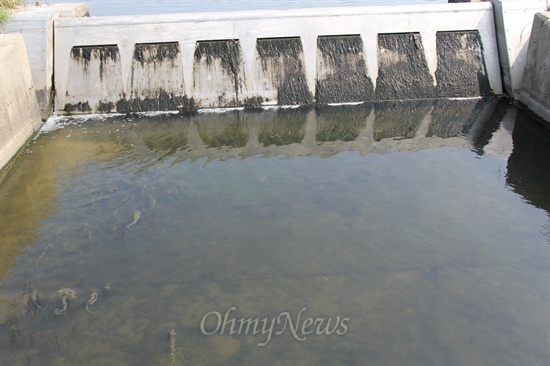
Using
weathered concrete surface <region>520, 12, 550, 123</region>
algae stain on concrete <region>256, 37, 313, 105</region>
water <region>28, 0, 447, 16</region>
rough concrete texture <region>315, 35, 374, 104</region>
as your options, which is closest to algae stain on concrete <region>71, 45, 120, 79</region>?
algae stain on concrete <region>256, 37, 313, 105</region>

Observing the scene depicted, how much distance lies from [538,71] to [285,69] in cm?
352

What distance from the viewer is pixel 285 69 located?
786 cm

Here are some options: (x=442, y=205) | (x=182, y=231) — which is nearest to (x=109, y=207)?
(x=182, y=231)

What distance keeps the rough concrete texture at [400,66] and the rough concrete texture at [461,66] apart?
292 millimetres

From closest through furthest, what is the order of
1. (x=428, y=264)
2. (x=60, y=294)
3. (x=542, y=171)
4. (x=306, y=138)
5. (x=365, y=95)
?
(x=60, y=294), (x=428, y=264), (x=542, y=171), (x=306, y=138), (x=365, y=95)

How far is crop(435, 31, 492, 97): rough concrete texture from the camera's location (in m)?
8.09

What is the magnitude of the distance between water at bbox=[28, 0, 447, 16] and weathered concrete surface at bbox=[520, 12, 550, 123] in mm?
6441

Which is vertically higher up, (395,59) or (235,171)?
(395,59)

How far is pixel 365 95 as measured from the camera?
7.99 m

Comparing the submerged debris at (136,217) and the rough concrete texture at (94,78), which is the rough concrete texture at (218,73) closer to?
the rough concrete texture at (94,78)

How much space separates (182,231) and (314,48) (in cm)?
419

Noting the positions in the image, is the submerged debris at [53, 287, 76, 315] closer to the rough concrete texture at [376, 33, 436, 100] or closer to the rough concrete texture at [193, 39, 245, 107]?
the rough concrete texture at [193, 39, 245, 107]

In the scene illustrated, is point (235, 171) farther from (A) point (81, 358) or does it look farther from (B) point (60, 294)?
(A) point (81, 358)

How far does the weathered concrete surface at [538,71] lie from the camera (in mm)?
7078
